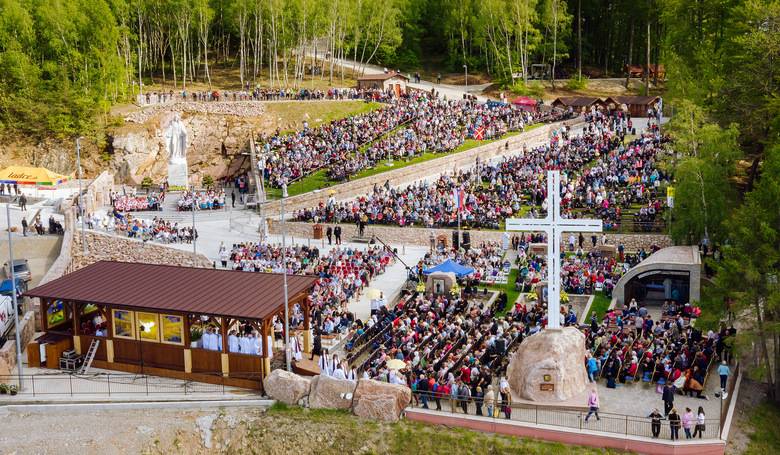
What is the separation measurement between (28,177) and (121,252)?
37.1 ft

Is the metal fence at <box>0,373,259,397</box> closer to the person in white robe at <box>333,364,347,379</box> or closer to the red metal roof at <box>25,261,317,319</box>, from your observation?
the red metal roof at <box>25,261,317,319</box>

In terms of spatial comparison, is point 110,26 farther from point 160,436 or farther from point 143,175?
point 160,436

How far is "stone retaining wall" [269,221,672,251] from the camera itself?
1727 inches

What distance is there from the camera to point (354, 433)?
26219 mm

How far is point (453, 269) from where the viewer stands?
127 feet

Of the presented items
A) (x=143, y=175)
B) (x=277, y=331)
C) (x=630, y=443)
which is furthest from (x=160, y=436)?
(x=143, y=175)

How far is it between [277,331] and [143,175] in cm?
3857

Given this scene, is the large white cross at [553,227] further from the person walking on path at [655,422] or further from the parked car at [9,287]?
the parked car at [9,287]

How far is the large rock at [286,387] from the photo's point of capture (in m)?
27.7

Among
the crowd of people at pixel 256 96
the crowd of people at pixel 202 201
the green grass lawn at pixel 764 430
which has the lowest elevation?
the green grass lawn at pixel 764 430

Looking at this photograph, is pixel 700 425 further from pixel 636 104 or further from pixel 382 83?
pixel 382 83

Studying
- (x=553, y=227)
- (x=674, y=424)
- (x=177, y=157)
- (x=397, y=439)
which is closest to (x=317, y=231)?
(x=177, y=157)

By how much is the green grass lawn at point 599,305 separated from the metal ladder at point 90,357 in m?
17.7

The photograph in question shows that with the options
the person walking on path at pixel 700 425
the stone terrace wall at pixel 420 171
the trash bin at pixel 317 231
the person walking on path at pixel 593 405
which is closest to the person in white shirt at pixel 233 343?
the person walking on path at pixel 593 405
